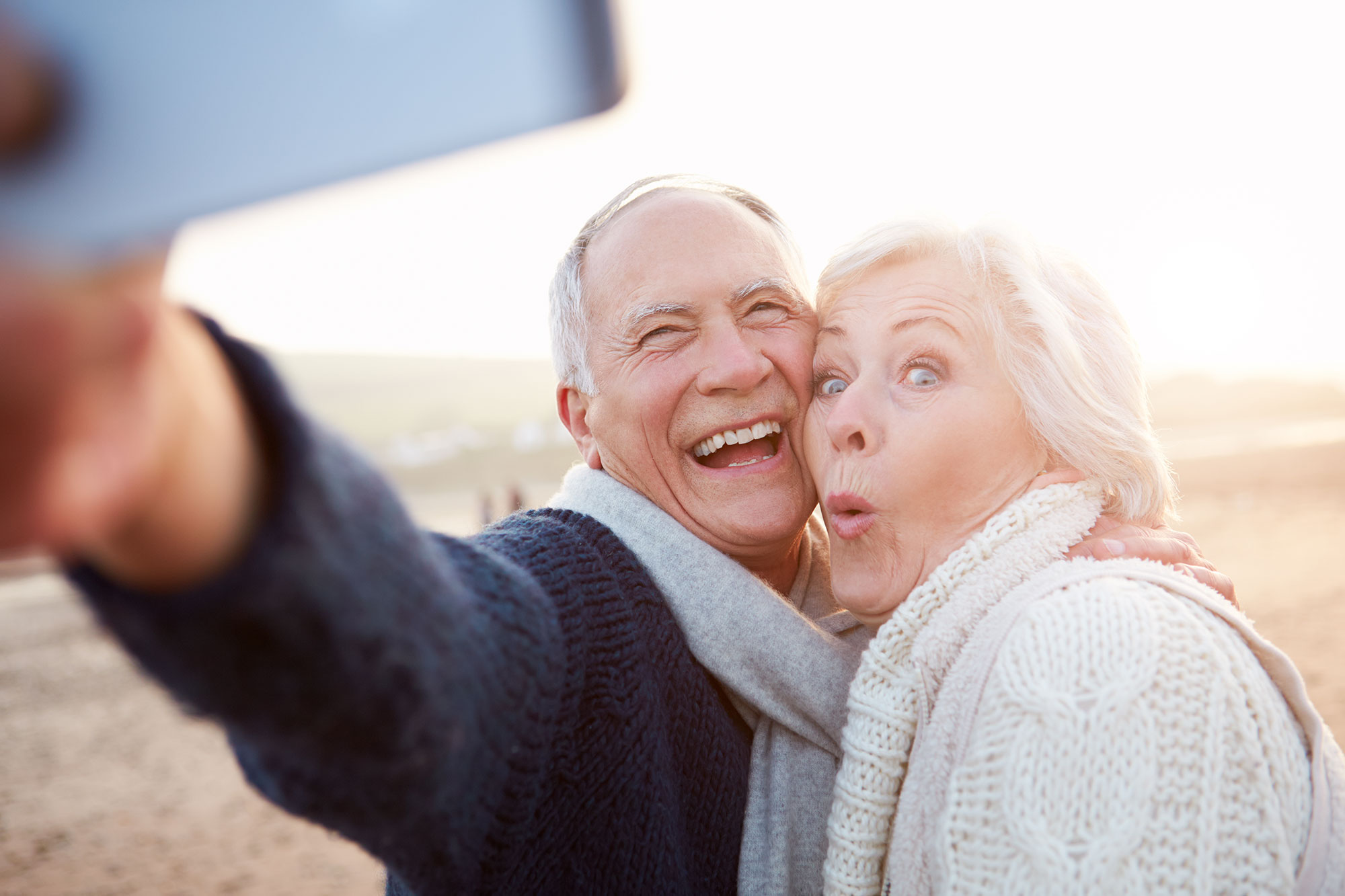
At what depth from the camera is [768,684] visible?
198cm

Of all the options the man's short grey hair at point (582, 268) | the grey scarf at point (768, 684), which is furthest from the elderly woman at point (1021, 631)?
the man's short grey hair at point (582, 268)

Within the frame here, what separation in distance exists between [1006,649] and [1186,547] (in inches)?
28.6

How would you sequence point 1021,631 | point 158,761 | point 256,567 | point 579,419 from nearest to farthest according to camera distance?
point 256,567
point 1021,631
point 579,419
point 158,761

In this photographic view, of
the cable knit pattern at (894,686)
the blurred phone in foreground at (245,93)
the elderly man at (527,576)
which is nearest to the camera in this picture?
the blurred phone in foreground at (245,93)

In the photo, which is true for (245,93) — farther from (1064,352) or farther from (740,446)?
(740,446)

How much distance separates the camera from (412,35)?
2.00 ft

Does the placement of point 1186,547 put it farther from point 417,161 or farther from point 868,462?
point 417,161

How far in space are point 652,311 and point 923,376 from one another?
815 millimetres

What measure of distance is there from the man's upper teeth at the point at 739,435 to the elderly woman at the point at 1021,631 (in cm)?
17

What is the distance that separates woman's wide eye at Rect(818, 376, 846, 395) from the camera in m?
2.27

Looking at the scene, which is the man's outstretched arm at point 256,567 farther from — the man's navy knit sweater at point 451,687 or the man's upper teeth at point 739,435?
the man's upper teeth at point 739,435

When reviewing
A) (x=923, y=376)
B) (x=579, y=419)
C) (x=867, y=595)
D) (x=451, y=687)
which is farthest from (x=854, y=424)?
(x=451, y=687)

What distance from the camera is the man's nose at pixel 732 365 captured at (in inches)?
93.2

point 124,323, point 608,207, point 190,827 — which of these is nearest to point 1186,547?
point 608,207
